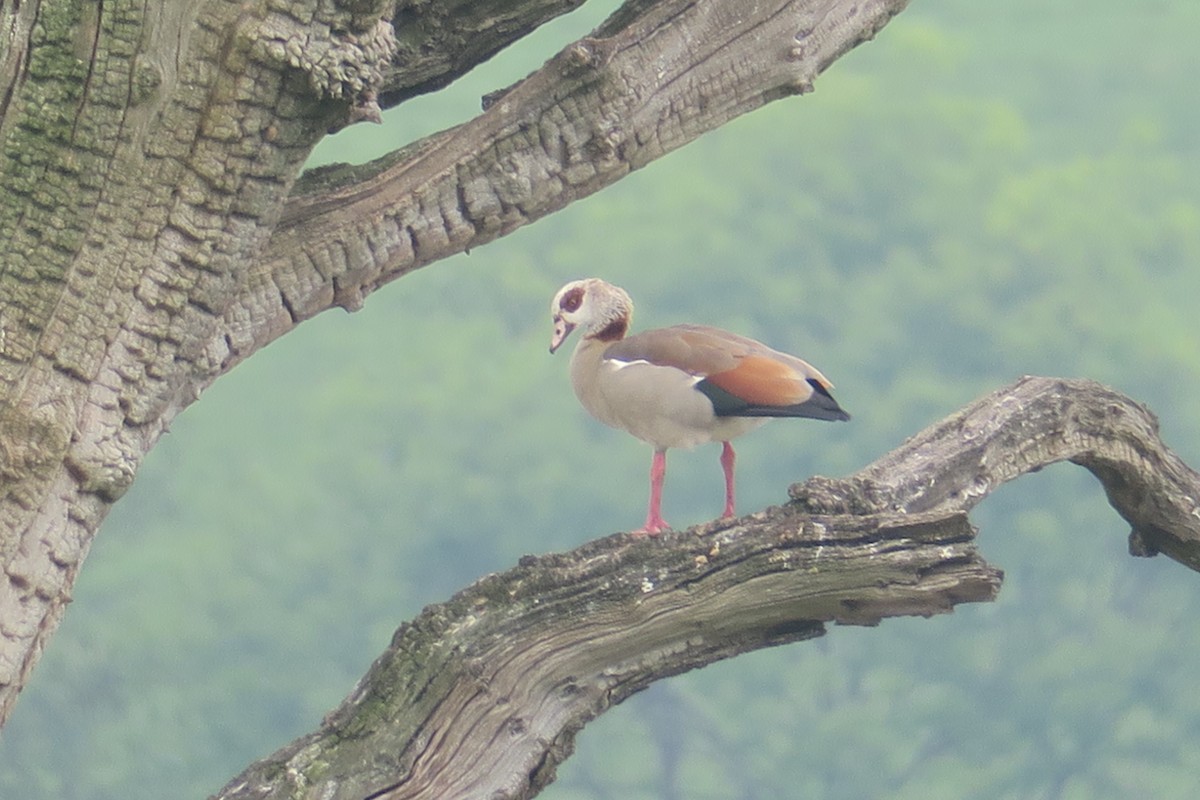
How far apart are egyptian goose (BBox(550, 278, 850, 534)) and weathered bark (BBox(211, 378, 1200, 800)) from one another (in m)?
0.55

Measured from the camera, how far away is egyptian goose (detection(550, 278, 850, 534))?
305 centimetres

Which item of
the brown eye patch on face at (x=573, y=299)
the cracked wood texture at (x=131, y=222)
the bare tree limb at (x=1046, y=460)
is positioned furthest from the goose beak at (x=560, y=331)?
the cracked wood texture at (x=131, y=222)

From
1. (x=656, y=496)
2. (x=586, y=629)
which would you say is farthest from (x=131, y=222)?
(x=656, y=496)

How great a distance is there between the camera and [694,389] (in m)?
3.15

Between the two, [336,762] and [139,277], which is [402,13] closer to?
[139,277]

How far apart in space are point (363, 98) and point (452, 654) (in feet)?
2.67

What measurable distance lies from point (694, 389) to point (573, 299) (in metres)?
0.69

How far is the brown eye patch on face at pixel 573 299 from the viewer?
3745mm

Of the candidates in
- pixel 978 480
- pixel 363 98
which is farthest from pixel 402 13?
pixel 978 480

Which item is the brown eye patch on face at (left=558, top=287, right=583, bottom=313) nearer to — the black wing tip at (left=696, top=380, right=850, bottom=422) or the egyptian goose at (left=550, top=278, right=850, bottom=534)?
the egyptian goose at (left=550, top=278, right=850, bottom=534)

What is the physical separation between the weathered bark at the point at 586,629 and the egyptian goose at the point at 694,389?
21.5 inches

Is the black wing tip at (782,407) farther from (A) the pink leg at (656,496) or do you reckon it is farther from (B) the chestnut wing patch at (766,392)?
(A) the pink leg at (656,496)

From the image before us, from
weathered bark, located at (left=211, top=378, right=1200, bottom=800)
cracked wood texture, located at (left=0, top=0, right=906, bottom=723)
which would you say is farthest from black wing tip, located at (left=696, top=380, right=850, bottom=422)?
cracked wood texture, located at (left=0, top=0, right=906, bottom=723)

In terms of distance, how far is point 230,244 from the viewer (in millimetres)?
2209
